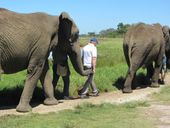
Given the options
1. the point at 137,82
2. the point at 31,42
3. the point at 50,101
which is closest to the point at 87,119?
the point at 50,101

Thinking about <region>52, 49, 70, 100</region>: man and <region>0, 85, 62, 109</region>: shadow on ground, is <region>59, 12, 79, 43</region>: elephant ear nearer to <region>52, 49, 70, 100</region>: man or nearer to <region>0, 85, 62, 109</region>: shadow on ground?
<region>52, 49, 70, 100</region>: man

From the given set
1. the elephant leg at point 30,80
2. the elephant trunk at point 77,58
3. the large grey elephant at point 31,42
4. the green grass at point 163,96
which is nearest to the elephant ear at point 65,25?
the large grey elephant at point 31,42

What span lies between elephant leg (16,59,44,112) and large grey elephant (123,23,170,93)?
5029mm

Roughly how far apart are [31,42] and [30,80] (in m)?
1.08

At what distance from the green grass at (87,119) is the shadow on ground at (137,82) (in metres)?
5.18

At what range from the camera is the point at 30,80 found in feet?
43.0

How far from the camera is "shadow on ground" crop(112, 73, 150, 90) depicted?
1859 cm

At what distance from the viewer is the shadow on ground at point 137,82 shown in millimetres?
18592

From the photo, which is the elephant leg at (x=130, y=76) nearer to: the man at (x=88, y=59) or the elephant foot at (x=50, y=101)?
the man at (x=88, y=59)

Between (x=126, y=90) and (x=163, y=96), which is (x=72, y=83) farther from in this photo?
(x=163, y=96)

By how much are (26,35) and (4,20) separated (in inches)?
31.3

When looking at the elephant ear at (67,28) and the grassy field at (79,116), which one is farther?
the elephant ear at (67,28)

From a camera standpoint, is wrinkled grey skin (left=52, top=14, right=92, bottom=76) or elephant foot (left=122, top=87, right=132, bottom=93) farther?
elephant foot (left=122, top=87, right=132, bottom=93)

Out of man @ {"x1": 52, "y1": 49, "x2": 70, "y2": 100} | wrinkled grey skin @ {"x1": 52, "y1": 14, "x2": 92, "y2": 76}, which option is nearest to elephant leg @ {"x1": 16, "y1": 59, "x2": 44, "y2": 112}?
wrinkled grey skin @ {"x1": 52, "y1": 14, "x2": 92, "y2": 76}
